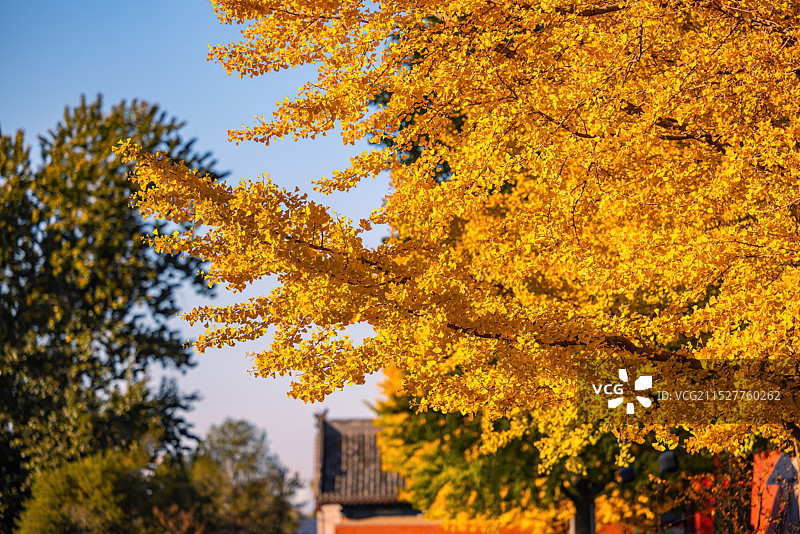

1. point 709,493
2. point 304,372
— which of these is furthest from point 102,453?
point 304,372

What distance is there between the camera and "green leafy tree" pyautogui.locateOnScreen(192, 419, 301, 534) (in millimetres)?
33875

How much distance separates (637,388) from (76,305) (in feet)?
70.6

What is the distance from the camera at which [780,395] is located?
775cm

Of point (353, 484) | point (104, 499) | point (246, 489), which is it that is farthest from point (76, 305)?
point (353, 484)

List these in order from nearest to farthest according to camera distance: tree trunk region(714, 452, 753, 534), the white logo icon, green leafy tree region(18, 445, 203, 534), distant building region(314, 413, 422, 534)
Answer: the white logo icon → tree trunk region(714, 452, 753, 534) → green leafy tree region(18, 445, 203, 534) → distant building region(314, 413, 422, 534)

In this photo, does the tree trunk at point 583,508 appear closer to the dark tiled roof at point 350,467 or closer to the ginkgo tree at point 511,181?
the ginkgo tree at point 511,181

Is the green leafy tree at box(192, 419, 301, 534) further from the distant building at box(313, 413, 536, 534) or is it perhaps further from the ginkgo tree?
the ginkgo tree

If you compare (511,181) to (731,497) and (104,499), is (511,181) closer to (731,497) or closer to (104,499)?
(731,497)

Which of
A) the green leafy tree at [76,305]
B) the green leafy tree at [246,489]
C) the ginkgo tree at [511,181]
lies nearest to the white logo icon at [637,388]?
the ginkgo tree at [511,181]

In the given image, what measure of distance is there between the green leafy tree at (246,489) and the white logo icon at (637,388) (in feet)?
84.9

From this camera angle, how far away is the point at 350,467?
4119cm

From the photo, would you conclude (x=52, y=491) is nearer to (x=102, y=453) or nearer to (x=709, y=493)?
(x=102, y=453)

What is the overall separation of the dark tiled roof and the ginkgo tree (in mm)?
30983

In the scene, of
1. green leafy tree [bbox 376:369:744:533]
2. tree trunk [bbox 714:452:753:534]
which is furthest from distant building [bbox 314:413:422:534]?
tree trunk [bbox 714:452:753:534]
